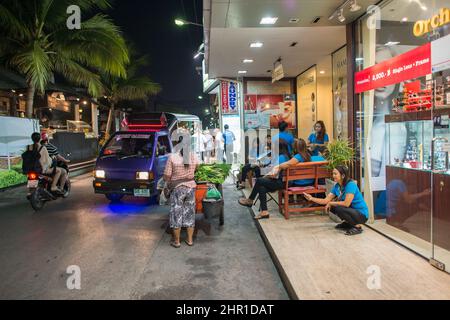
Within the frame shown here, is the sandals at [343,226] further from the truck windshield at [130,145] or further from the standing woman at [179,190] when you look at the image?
the truck windshield at [130,145]

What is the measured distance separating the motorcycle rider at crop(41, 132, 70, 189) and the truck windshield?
1256mm

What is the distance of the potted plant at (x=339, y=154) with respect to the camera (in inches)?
260

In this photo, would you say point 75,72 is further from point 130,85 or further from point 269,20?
point 130,85

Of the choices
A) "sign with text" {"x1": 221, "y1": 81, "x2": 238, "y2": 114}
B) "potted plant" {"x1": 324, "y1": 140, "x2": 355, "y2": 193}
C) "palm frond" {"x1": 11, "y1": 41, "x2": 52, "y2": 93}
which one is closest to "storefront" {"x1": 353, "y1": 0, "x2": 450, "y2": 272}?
"potted plant" {"x1": 324, "y1": 140, "x2": 355, "y2": 193}

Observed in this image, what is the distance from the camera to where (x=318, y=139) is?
Result: 8.55 metres

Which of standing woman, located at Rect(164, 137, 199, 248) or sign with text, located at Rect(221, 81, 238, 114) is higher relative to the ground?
sign with text, located at Rect(221, 81, 238, 114)

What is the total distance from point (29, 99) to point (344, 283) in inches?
495

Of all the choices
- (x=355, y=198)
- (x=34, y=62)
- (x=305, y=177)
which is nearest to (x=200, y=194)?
(x=305, y=177)

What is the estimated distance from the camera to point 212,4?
21.1 ft

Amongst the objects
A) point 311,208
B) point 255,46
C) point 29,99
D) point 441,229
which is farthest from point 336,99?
point 29,99

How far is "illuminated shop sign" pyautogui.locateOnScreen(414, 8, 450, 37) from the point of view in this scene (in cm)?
427

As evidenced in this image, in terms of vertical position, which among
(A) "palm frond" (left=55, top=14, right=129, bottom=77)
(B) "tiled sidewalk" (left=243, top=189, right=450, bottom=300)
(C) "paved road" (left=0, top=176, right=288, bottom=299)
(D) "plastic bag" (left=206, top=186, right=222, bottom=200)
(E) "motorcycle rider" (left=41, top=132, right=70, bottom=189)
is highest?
(A) "palm frond" (left=55, top=14, right=129, bottom=77)

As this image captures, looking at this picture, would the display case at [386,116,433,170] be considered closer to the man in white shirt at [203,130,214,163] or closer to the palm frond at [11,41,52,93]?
the palm frond at [11,41,52,93]

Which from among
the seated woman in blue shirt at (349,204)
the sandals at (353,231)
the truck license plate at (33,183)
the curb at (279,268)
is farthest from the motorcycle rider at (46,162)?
the sandals at (353,231)
